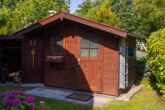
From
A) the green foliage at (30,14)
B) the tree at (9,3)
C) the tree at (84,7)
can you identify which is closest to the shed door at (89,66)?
the green foliage at (30,14)

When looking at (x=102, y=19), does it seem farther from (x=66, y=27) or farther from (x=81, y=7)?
(x=81, y=7)

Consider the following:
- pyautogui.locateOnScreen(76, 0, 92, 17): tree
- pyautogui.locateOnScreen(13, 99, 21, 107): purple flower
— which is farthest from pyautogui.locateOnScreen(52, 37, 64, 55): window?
pyautogui.locateOnScreen(76, 0, 92, 17): tree

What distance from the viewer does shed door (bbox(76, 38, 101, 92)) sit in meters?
5.75

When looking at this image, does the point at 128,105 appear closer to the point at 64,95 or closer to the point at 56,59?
the point at 64,95

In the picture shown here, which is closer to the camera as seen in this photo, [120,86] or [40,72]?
[120,86]

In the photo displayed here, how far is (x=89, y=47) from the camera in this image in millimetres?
5891

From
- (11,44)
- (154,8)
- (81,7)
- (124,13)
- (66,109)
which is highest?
(81,7)

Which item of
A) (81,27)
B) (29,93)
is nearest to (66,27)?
(81,27)

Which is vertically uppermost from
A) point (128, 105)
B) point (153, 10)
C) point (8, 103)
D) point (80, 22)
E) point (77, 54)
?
point (153, 10)

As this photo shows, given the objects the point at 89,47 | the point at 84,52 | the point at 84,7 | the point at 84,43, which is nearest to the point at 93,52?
the point at 89,47

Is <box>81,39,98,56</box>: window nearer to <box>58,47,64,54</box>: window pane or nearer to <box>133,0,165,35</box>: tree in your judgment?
<box>58,47,64,54</box>: window pane

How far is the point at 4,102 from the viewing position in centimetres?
284

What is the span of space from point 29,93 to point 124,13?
23.3 m

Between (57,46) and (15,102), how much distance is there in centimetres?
400
